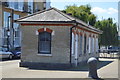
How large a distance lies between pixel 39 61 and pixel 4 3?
25807 mm

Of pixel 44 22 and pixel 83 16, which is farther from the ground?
pixel 83 16

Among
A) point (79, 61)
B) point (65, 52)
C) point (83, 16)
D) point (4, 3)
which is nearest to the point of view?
point (65, 52)

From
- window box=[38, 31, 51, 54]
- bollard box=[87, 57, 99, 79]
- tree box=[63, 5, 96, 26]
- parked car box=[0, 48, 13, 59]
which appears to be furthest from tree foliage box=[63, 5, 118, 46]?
bollard box=[87, 57, 99, 79]

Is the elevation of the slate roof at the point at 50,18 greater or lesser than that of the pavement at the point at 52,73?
greater

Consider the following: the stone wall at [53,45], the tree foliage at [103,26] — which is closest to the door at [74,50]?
the stone wall at [53,45]

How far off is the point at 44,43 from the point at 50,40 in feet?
1.75

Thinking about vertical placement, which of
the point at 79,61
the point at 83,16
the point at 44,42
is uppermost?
the point at 83,16

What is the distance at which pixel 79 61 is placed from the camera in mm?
23656

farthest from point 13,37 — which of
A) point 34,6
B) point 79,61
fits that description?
point 79,61

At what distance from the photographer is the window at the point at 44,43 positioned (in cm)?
2159

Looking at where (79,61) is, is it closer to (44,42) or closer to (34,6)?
(44,42)

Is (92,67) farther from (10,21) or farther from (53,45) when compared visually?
(10,21)

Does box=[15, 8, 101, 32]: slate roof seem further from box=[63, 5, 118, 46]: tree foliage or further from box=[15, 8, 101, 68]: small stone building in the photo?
box=[63, 5, 118, 46]: tree foliage

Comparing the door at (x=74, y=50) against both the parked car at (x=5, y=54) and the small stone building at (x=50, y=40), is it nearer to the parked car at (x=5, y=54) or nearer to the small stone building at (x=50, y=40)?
the small stone building at (x=50, y=40)
